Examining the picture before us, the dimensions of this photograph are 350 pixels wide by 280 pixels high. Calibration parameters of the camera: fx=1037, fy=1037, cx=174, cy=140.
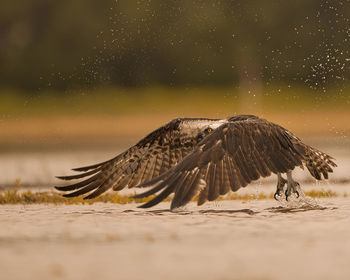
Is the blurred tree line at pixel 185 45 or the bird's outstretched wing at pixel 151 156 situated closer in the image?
the bird's outstretched wing at pixel 151 156

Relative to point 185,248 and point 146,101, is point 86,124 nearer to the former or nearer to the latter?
point 146,101

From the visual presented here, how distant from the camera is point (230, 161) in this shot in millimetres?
11273

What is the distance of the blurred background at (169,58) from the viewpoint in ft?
190

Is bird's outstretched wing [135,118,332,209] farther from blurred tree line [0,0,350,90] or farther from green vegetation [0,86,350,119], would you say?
blurred tree line [0,0,350,90]

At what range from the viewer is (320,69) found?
243 ft

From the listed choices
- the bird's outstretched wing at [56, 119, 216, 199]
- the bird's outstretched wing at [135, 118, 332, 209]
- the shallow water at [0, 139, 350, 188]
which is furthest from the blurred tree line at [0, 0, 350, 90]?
the bird's outstretched wing at [135, 118, 332, 209]

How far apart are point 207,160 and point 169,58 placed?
54.3m

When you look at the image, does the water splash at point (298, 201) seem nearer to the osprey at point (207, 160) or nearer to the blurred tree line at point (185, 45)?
the osprey at point (207, 160)

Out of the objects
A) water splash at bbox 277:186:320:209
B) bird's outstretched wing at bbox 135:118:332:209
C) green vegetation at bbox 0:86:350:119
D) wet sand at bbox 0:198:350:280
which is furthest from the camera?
green vegetation at bbox 0:86:350:119

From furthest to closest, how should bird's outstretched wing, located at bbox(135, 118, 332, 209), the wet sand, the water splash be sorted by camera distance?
1. the water splash
2. bird's outstretched wing, located at bbox(135, 118, 332, 209)
3. the wet sand

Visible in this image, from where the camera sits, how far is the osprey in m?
10.8

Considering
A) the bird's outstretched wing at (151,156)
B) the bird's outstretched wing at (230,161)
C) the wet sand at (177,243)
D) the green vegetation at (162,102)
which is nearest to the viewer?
the wet sand at (177,243)

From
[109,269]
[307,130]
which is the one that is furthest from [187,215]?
[307,130]

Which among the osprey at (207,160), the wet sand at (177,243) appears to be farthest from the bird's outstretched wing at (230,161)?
the wet sand at (177,243)
